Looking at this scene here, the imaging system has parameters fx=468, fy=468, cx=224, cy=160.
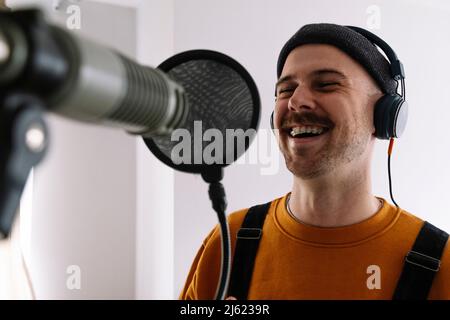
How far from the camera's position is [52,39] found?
259 millimetres

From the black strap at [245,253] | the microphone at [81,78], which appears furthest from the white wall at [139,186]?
the microphone at [81,78]

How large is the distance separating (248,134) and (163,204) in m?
1.39

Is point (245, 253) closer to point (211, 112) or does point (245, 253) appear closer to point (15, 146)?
point (211, 112)

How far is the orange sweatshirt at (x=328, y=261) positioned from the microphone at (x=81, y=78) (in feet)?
2.20

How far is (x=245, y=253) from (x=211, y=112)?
21.8 inches

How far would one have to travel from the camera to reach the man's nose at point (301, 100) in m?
1.04

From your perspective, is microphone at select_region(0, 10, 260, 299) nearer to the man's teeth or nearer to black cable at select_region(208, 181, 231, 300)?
black cable at select_region(208, 181, 231, 300)

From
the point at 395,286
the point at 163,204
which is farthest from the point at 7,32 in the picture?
the point at 163,204

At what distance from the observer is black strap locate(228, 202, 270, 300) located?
3.19ft

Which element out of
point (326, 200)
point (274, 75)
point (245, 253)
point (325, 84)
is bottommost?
point (245, 253)

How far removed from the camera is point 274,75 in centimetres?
202

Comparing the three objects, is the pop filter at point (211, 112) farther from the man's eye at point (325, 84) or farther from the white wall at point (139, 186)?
the white wall at point (139, 186)

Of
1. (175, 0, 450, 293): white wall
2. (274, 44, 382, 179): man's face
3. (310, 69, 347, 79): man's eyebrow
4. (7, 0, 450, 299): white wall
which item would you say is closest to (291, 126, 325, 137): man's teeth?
(274, 44, 382, 179): man's face

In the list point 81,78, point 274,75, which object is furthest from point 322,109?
point 274,75
